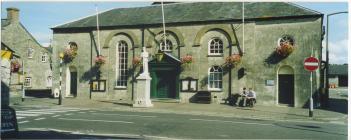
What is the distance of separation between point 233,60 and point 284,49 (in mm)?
3371

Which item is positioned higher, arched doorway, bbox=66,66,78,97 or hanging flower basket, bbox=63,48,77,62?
hanging flower basket, bbox=63,48,77,62

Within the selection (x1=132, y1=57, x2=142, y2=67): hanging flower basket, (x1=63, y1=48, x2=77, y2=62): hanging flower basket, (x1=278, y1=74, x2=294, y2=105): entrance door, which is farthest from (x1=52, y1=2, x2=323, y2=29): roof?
(x1=278, y1=74, x2=294, y2=105): entrance door

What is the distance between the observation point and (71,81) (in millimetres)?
30359

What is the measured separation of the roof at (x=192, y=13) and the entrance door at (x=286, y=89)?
162 inches

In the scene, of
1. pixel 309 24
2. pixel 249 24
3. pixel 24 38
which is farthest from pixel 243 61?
pixel 24 38

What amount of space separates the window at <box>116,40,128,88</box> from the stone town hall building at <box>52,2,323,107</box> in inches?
1.5

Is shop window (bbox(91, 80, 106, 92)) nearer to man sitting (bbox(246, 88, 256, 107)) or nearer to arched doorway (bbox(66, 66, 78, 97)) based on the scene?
arched doorway (bbox(66, 66, 78, 97))

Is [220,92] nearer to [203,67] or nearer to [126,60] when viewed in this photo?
[203,67]

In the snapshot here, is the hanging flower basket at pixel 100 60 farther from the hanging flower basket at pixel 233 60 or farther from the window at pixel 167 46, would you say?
the hanging flower basket at pixel 233 60

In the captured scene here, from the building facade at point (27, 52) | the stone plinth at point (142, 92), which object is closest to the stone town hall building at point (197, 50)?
the stone plinth at point (142, 92)

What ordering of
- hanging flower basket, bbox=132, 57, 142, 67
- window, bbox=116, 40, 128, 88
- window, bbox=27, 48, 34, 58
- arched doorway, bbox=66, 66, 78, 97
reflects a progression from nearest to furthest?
hanging flower basket, bbox=132, 57, 142, 67
window, bbox=116, 40, 128, 88
arched doorway, bbox=66, 66, 78, 97
window, bbox=27, 48, 34, 58

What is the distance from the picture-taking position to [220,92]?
84.3 ft

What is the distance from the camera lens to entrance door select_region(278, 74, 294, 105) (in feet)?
80.5

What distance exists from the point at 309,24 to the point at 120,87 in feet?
47.2
